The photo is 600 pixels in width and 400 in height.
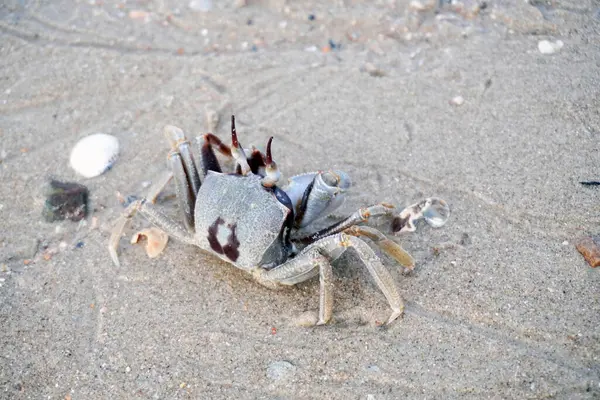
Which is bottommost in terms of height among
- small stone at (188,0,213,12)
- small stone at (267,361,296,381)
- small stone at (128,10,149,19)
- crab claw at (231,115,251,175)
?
→ small stone at (267,361,296,381)

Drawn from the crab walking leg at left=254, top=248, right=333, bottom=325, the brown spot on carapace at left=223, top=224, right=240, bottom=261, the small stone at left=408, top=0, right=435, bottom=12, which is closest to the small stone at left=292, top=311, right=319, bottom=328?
the crab walking leg at left=254, top=248, right=333, bottom=325

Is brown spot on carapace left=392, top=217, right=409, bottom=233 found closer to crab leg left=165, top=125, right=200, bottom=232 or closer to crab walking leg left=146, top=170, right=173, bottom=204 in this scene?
crab leg left=165, top=125, right=200, bottom=232

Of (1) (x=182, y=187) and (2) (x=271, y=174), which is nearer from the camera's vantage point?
(2) (x=271, y=174)

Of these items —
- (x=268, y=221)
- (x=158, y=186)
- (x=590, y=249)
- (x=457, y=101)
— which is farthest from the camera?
(x=457, y=101)

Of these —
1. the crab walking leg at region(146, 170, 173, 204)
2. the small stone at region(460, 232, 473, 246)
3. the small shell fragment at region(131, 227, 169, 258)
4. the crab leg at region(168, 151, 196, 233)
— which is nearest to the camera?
the crab leg at region(168, 151, 196, 233)

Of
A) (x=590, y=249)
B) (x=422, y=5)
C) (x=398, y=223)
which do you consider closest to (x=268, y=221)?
(x=398, y=223)

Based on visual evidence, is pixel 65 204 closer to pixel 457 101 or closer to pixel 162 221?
pixel 162 221

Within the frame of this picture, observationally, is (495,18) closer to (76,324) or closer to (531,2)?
(531,2)
